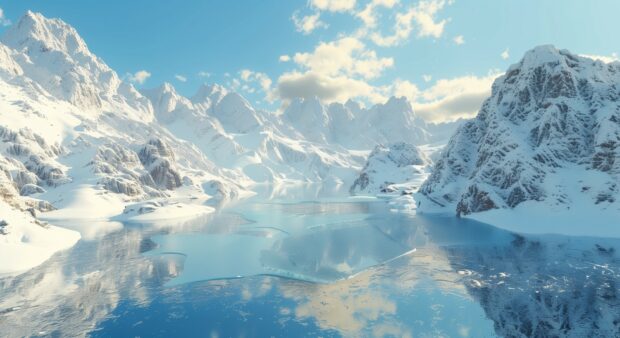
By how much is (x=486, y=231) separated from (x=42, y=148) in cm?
15153

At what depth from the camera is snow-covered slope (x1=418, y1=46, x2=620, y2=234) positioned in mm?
62844

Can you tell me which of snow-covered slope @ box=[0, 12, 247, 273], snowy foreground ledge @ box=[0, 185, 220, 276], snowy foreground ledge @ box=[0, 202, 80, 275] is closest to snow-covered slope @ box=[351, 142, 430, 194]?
snow-covered slope @ box=[0, 12, 247, 273]

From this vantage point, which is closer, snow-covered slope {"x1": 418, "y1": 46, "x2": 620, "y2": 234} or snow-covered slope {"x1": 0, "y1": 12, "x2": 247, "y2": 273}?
snow-covered slope {"x1": 0, "y1": 12, "x2": 247, "y2": 273}

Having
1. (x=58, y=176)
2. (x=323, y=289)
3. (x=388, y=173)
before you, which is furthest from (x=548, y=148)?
(x=58, y=176)

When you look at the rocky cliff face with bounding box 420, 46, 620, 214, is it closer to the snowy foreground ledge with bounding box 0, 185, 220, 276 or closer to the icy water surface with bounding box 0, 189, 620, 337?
the icy water surface with bounding box 0, 189, 620, 337

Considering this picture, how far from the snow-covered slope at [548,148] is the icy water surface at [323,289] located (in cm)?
1513

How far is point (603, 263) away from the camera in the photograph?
Result: 36688 mm

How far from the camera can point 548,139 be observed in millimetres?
73062

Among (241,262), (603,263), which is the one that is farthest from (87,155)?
(603,263)

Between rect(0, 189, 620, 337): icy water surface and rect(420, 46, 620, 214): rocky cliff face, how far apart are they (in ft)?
62.5

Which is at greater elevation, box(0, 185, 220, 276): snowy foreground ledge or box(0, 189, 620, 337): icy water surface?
box(0, 185, 220, 276): snowy foreground ledge

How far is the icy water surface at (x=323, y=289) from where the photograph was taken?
75.6 ft

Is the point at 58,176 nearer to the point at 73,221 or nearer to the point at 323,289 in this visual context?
the point at 73,221

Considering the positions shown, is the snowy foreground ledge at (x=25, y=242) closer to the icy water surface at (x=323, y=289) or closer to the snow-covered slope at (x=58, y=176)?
the snow-covered slope at (x=58, y=176)
